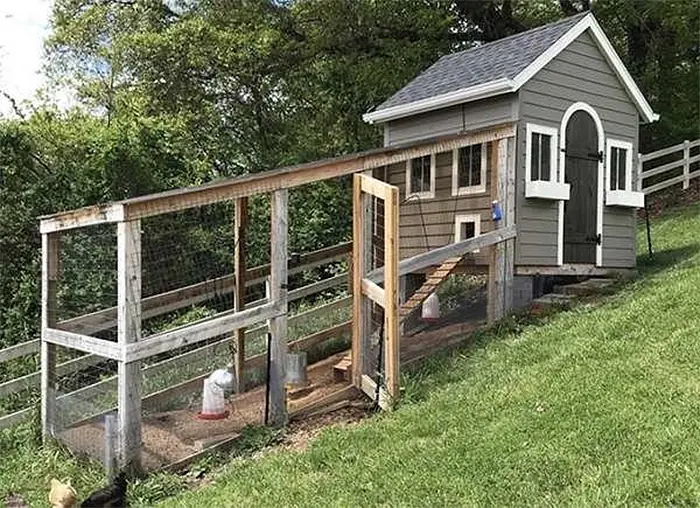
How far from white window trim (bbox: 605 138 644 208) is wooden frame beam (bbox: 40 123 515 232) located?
107 inches

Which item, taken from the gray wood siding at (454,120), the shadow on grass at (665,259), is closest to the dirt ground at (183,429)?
the gray wood siding at (454,120)

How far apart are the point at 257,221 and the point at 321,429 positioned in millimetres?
6504

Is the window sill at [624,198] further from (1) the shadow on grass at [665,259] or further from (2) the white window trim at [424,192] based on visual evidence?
(2) the white window trim at [424,192]

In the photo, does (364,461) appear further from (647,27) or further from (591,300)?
(647,27)

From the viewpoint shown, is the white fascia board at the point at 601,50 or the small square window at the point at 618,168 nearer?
the white fascia board at the point at 601,50

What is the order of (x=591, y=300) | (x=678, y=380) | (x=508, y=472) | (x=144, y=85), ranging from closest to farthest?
(x=508, y=472), (x=678, y=380), (x=591, y=300), (x=144, y=85)

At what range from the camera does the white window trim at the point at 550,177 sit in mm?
7859

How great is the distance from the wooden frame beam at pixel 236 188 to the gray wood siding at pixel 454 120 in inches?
44.4

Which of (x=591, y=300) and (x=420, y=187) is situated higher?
(x=420, y=187)

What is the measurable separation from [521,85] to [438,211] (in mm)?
1674

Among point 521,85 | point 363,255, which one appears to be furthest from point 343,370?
point 521,85

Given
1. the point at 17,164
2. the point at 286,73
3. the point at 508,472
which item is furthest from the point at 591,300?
the point at 286,73

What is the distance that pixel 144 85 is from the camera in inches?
621

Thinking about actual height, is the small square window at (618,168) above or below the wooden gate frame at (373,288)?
above
